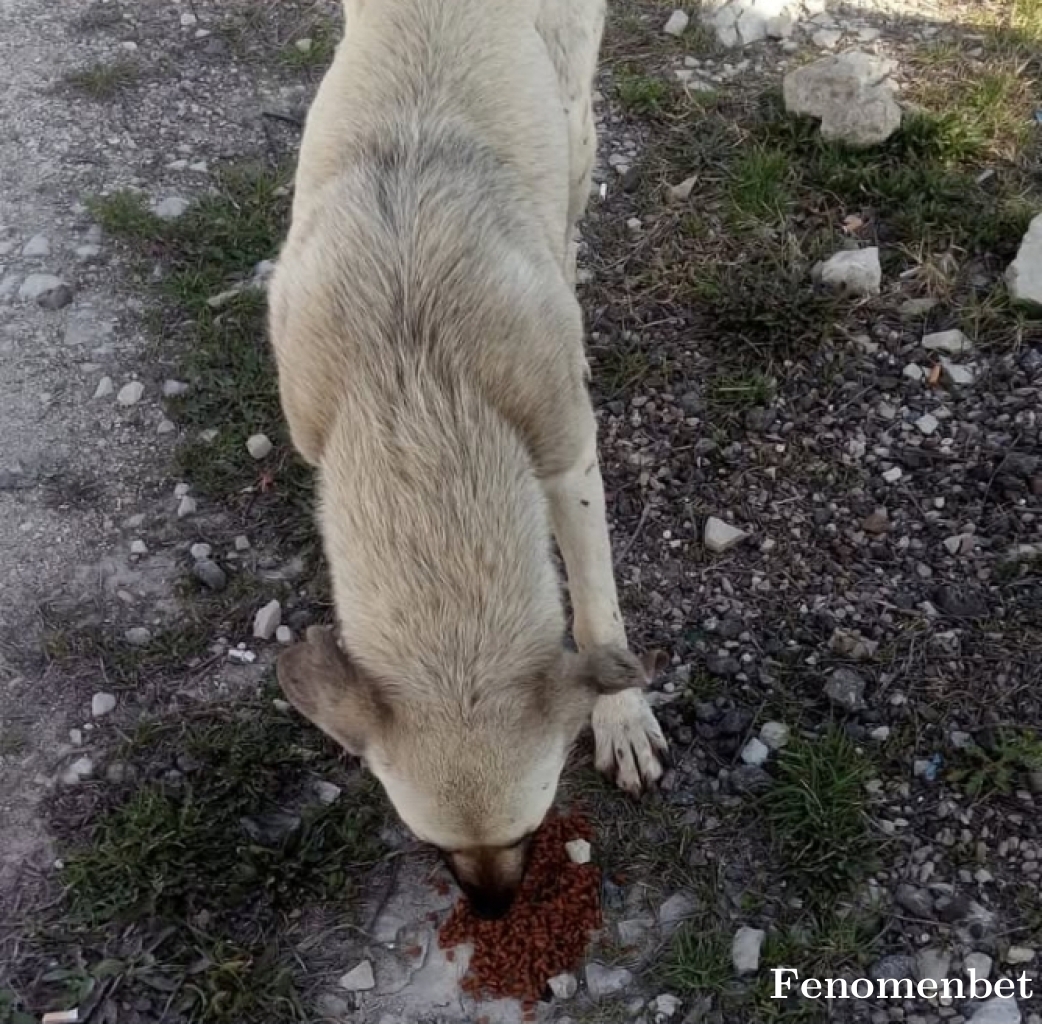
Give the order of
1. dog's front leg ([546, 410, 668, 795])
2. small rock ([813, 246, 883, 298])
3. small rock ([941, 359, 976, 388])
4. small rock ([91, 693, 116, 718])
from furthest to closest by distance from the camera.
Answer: small rock ([813, 246, 883, 298]) < small rock ([941, 359, 976, 388]) < small rock ([91, 693, 116, 718]) < dog's front leg ([546, 410, 668, 795])

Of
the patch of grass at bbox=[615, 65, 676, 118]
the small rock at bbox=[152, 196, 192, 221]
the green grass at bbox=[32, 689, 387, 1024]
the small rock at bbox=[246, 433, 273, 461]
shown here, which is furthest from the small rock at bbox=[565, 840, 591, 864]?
the patch of grass at bbox=[615, 65, 676, 118]

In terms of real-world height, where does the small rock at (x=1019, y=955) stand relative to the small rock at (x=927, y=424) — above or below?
below

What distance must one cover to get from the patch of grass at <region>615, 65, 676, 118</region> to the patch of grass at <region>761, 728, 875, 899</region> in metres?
3.73

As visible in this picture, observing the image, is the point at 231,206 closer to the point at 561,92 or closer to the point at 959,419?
the point at 561,92

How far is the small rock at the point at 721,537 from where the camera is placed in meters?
4.44

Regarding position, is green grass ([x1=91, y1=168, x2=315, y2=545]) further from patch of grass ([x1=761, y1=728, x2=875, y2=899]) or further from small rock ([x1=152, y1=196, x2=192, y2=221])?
patch of grass ([x1=761, y1=728, x2=875, y2=899])

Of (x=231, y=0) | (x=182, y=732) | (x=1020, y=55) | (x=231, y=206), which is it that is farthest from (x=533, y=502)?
(x=231, y=0)

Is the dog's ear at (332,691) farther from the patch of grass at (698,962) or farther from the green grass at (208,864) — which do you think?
the patch of grass at (698,962)

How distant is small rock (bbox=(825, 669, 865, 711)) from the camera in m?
3.97

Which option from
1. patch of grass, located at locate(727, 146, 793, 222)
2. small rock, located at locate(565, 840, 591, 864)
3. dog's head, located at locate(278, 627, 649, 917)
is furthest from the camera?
patch of grass, located at locate(727, 146, 793, 222)

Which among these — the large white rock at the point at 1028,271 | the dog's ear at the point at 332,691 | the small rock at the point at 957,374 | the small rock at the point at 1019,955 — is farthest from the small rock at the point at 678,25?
the small rock at the point at 1019,955

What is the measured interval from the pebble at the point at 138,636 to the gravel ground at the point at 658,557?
0.06 metres

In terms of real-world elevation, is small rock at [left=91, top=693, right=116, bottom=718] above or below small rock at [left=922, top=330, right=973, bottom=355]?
below

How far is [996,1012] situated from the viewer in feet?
10.8
